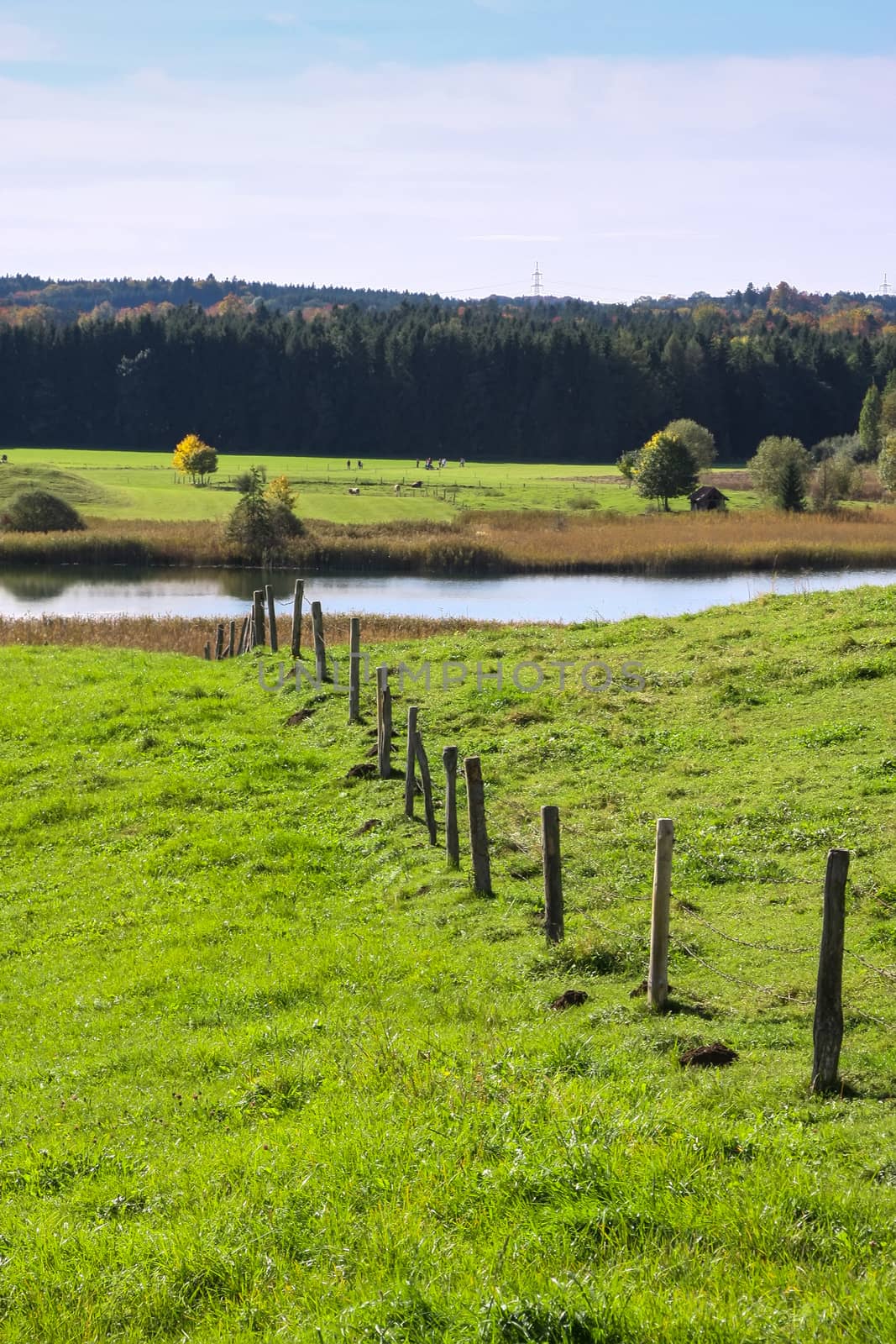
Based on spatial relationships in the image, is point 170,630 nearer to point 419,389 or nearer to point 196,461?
point 196,461

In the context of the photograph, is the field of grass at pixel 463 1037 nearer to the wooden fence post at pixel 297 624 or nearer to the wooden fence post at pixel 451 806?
the wooden fence post at pixel 451 806

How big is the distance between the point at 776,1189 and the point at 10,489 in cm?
9469

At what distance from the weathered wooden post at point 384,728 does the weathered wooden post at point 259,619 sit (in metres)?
14.1

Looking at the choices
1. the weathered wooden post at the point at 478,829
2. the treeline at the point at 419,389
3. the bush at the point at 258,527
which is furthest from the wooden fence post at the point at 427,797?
the treeline at the point at 419,389


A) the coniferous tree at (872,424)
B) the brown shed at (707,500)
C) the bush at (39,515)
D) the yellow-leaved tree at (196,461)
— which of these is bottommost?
the bush at (39,515)

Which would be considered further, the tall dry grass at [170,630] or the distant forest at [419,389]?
the distant forest at [419,389]

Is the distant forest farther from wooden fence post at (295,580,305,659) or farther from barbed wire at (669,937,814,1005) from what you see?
barbed wire at (669,937,814,1005)

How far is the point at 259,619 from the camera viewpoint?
33.8 m

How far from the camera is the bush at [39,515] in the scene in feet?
262

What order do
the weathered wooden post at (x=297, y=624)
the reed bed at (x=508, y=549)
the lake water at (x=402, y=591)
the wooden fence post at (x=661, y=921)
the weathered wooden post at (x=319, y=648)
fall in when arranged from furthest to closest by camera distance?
1. the reed bed at (x=508, y=549)
2. the lake water at (x=402, y=591)
3. the weathered wooden post at (x=297, y=624)
4. the weathered wooden post at (x=319, y=648)
5. the wooden fence post at (x=661, y=921)

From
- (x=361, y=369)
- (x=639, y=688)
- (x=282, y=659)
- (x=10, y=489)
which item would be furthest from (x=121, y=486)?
(x=639, y=688)

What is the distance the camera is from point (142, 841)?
61.4ft

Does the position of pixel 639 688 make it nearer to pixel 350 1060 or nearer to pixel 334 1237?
pixel 350 1060

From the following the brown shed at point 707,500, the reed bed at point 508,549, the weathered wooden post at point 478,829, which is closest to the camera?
the weathered wooden post at point 478,829
